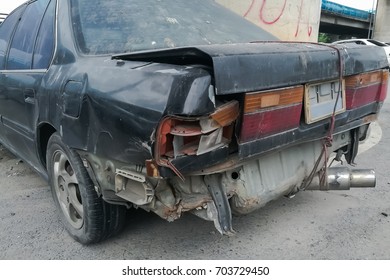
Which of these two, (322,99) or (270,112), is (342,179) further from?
(270,112)

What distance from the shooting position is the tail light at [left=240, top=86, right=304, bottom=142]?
1911mm

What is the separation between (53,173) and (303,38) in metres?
9.48

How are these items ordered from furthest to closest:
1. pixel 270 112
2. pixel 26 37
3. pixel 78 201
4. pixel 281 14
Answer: pixel 281 14 < pixel 26 37 < pixel 78 201 < pixel 270 112

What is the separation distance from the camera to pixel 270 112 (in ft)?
6.57

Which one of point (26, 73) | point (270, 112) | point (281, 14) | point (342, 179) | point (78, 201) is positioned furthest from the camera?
point (281, 14)

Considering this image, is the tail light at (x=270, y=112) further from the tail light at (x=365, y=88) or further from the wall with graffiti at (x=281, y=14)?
the wall with graffiti at (x=281, y=14)

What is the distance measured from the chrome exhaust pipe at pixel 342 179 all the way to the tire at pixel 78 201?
1.39m

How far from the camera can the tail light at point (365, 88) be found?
2.54 m

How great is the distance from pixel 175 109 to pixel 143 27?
1.10 m

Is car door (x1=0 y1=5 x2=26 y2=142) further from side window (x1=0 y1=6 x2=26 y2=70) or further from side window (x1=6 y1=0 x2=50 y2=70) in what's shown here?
side window (x1=6 y1=0 x2=50 y2=70)

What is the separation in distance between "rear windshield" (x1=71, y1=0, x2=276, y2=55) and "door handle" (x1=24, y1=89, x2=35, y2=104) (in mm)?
637

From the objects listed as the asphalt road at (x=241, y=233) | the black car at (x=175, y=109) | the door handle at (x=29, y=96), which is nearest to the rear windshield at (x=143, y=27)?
the black car at (x=175, y=109)

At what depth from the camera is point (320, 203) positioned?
11.0 feet

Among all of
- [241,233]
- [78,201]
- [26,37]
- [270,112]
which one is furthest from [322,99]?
[26,37]
